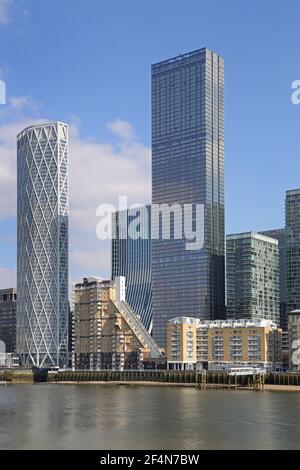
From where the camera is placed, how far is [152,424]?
84.6 meters

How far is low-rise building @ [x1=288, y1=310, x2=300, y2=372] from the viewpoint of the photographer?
612ft

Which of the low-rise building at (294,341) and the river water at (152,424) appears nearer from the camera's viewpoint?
the river water at (152,424)

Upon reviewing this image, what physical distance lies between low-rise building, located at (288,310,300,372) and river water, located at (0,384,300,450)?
217ft

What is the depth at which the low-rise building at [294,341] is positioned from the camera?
612ft

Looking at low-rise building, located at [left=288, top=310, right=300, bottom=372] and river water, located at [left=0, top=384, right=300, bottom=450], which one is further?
low-rise building, located at [left=288, top=310, right=300, bottom=372]

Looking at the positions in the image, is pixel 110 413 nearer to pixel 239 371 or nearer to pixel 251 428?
pixel 251 428

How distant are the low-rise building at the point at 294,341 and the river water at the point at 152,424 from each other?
6613cm
